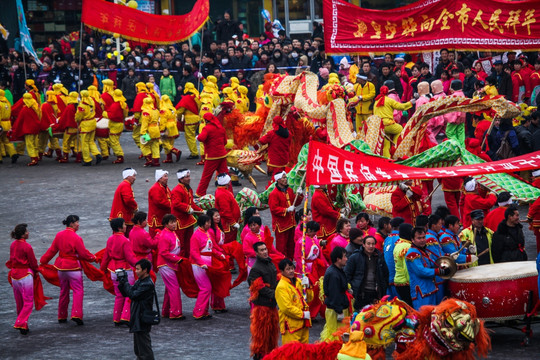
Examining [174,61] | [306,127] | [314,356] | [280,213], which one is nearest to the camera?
[314,356]

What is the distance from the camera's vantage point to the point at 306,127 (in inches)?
661

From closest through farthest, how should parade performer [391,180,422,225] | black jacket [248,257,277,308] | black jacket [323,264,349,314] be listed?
black jacket [323,264,349,314] → black jacket [248,257,277,308] → parade performer [391,180,422,225]

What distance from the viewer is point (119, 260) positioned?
10914mm

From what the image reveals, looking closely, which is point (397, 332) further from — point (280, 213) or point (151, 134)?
point (151, 134)

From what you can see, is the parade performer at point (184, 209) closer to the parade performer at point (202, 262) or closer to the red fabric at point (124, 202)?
the red fabric at point (124, 202)

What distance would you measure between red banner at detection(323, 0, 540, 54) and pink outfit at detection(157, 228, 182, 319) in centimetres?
717

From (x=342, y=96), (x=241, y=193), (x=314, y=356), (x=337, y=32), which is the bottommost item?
(x=314, y=356)

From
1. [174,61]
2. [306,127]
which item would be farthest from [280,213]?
[174,61]

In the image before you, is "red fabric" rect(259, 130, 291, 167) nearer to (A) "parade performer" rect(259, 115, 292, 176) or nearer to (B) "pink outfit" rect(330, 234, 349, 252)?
(A) "parade performer" rect(259, 115, 292, 176)

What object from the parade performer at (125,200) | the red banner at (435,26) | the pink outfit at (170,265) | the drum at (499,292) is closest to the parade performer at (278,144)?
the red banner at (435,26)

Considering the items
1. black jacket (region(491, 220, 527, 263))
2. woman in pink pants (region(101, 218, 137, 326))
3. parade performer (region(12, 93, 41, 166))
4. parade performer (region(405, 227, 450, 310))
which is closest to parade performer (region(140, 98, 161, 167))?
parade performer (region(12, 93, 41, 166))

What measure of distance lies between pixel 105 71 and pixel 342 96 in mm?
12455

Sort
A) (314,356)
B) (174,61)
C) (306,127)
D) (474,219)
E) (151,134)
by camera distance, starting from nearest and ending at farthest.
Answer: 1. (314,356)
2. (474,219)
3. (306,127)
4. (151,134)
5. (174,61)

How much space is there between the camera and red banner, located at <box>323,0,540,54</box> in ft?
52.6
